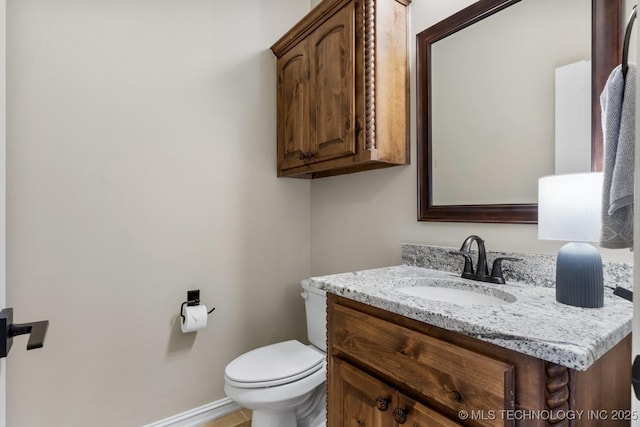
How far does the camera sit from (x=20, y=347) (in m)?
1.39

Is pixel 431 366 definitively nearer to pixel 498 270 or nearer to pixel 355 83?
pixel 498 270

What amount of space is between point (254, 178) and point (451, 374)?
5.05 ft

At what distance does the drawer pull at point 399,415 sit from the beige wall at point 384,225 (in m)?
0.71

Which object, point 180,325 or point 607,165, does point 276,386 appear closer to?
point 180,325

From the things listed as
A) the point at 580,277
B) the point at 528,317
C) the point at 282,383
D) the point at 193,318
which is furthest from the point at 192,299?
the point at 580,277

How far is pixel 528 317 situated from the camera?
731 mm

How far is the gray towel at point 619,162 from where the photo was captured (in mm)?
686

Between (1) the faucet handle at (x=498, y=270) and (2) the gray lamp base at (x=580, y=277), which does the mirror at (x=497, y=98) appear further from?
(2) the gray lamp base at (x=580, y=277)

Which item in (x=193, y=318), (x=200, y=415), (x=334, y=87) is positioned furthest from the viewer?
(x=200, y=415)

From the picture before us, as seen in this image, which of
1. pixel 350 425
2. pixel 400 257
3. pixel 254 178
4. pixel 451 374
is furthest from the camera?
pixel 254 178

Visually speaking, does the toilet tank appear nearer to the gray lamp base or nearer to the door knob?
the gray lamp base

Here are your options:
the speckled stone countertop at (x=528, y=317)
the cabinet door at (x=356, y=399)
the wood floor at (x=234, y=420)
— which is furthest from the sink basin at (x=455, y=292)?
the wood floor at (x=234, y=420)

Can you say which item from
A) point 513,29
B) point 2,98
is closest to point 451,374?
point 2,98

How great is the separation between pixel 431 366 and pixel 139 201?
4.96ft
